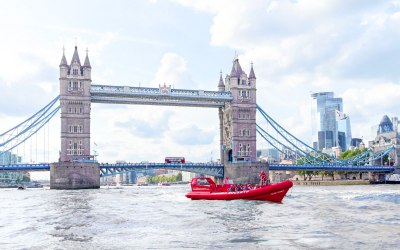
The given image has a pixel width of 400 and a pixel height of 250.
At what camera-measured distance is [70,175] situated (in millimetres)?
86812

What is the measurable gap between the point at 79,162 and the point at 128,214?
5569 cm

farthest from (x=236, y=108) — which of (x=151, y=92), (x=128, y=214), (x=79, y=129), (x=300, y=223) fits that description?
(x=300, y=223)

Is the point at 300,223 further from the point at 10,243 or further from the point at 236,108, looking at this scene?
the point at 236,108

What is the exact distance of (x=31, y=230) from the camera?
87.9 ft

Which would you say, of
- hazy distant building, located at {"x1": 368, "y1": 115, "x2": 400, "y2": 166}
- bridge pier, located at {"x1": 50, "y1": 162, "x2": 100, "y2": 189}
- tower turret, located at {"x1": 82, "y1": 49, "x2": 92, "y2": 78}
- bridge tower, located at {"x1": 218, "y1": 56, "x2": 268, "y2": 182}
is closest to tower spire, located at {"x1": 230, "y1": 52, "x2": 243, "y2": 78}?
bridge tower, located at {"x1": 218, "y1": 56, "x2": 268, "y2": 182}

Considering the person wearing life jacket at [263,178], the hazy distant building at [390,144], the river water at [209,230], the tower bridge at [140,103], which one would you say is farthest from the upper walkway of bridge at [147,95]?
the river water at [209,230]

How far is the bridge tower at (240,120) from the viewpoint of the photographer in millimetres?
105000

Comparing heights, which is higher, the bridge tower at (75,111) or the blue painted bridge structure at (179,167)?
the bridge tower at (75,111)

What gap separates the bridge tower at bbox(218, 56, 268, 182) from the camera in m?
105

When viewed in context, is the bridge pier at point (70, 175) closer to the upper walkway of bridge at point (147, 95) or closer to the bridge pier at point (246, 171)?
the upper walkway of bridge at point (147, 95)

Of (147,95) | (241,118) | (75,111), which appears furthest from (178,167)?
(75,111)

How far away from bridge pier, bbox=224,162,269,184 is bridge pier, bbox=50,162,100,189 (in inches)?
1073

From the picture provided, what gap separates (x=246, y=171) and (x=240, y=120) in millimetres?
12067

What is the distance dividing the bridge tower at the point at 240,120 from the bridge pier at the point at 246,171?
888 millimetres
